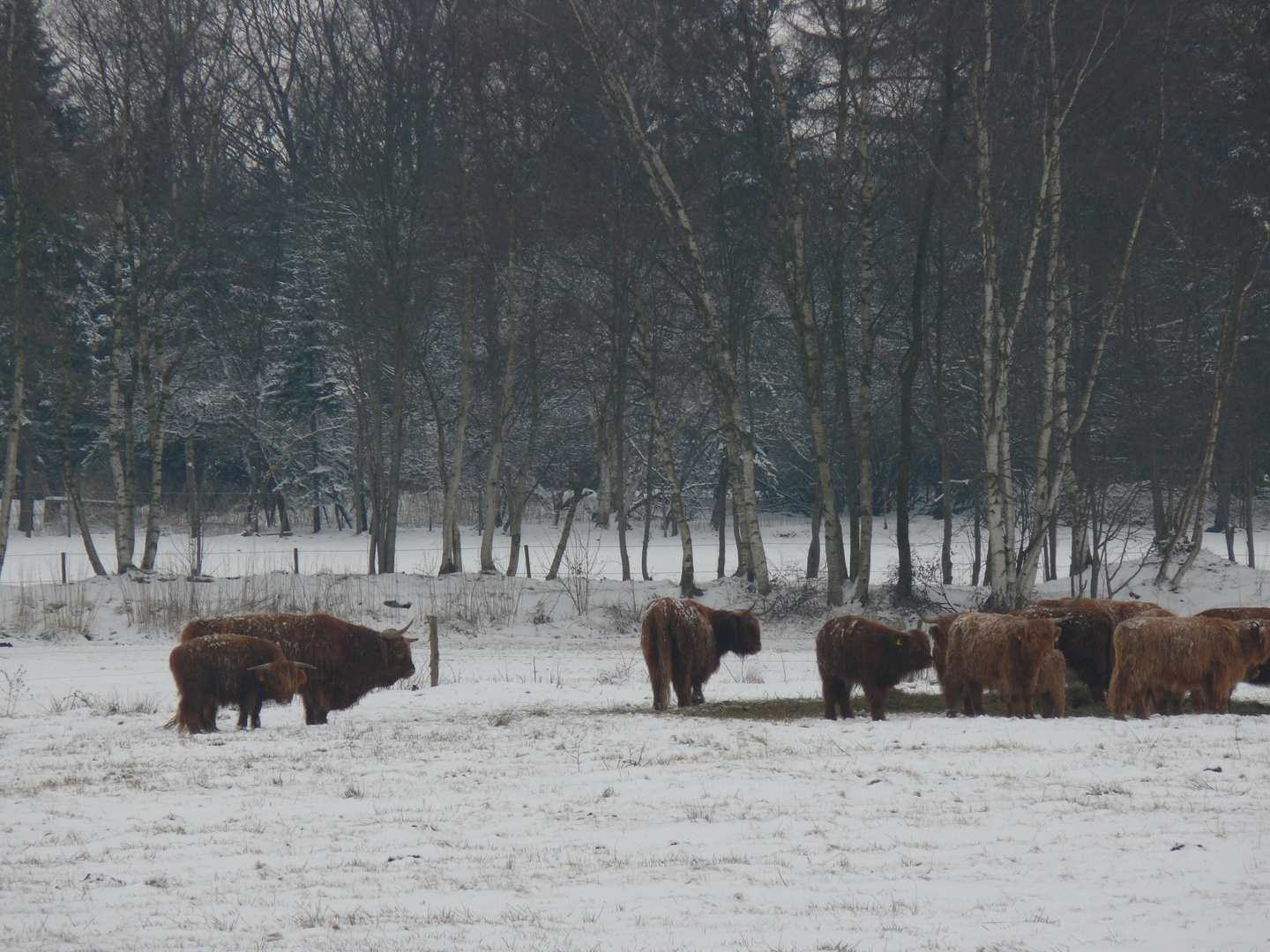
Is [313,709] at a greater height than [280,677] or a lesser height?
lesser

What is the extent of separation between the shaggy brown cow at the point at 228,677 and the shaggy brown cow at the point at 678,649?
363 centimetres

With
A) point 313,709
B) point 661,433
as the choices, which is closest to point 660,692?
point 313,709

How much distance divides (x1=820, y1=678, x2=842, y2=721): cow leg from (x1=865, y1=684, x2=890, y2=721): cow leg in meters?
0.29

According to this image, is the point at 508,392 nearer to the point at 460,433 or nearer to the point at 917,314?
the point at 460,433

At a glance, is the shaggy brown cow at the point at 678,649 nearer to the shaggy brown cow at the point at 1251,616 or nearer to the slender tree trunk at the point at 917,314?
the shaggy brown cow at the point at 1251,616

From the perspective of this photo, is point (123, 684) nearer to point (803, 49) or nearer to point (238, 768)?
point (238, 768)

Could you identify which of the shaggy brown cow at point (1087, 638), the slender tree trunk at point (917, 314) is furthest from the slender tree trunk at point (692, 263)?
the shaggy brown cow at point (1087, 638)

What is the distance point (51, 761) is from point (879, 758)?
21.6 feet

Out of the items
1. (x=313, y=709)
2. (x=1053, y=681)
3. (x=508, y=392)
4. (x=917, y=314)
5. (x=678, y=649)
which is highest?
(x=917, y=314)

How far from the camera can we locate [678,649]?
38.4 feet

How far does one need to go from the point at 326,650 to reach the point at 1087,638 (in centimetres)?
804

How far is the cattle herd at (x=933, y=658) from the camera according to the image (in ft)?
32.7

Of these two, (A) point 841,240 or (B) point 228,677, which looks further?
(A) point 841,240

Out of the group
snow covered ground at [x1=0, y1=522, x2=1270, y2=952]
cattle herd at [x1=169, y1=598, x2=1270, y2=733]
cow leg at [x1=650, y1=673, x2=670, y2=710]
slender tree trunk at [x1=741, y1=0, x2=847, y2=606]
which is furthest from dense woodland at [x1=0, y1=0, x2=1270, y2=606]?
snow covered ground at [x1=0, y1=522, x2=1270, y2=952]
